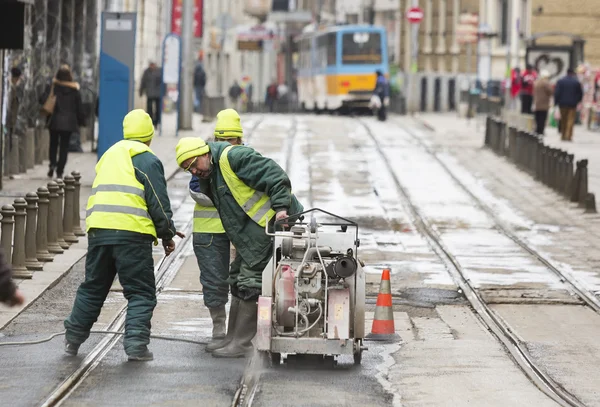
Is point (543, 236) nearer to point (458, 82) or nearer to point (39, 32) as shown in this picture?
point (39, 32)

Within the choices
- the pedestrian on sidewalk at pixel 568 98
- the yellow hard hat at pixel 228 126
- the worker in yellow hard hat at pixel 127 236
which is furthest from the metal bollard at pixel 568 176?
the worker in yellow hard hat at pixel 127 236

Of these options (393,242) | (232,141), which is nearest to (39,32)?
(393,242)

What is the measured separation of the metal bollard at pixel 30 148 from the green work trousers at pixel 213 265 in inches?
593

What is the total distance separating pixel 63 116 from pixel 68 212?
6.94 m

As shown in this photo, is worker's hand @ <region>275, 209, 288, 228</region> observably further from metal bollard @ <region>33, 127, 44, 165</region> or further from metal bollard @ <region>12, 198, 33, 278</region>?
metal bollard @ <region>33, 127, 44, 165</region>

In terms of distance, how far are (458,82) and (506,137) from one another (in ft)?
83.4

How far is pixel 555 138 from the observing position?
38.1 m

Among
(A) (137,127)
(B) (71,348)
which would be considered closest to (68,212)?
(A) (137,127)

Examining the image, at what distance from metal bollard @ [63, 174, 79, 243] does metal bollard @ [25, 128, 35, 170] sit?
346 inches

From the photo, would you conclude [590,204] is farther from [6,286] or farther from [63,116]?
[6,286]

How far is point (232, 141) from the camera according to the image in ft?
39.1

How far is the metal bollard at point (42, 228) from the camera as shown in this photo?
50.6ft

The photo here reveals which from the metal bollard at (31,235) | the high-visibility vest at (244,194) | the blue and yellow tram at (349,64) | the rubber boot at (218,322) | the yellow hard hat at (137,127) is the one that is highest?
the blue and yellow tram at (349,64)

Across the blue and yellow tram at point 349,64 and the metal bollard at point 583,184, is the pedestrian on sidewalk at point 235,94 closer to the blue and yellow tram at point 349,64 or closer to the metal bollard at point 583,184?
the blue and yellow tram at point 349,64
